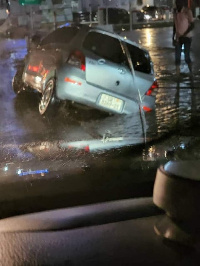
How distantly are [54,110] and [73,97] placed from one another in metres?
0.56

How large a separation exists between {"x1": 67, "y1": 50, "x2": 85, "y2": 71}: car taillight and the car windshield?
0.02 m

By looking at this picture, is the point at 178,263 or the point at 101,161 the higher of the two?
the point at 178,263

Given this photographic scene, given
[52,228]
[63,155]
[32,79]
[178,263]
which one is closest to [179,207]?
[178,263]

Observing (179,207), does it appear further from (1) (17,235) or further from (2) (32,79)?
(2) (32,79)

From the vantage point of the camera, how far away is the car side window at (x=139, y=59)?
29.5 ft

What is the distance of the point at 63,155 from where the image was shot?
6.98 m

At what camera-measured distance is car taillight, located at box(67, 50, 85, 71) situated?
866 centimetres

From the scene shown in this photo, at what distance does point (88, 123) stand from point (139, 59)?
1477 mm

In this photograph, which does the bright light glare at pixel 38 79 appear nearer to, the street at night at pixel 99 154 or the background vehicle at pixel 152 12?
the street at night at pixel 99 154

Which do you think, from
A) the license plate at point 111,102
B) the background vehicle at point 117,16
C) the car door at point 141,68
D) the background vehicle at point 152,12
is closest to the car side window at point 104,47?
the car door at point 141,68

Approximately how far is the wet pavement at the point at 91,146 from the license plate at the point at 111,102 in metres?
0.26

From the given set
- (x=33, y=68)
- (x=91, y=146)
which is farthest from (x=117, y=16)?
(x=91, y=146)

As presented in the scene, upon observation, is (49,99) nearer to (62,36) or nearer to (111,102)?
(111,102)

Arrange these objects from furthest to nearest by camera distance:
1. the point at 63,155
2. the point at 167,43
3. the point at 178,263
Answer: the point at 167,43
the point at 63,155
the point at 178,263
